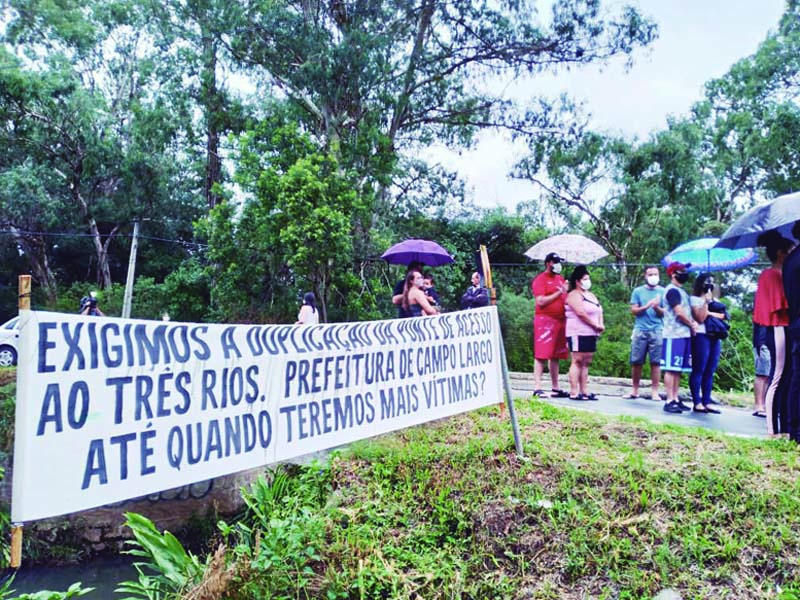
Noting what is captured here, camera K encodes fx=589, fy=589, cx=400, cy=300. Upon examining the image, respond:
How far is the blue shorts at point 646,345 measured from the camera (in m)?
6.93

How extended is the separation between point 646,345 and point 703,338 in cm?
83

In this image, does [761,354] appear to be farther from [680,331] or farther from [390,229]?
[390,229]

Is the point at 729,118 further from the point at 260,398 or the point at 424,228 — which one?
the point at 260,398

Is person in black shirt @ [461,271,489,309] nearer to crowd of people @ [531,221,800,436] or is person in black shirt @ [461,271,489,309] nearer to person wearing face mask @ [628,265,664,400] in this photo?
crowd of people @ [531,221,800,436]

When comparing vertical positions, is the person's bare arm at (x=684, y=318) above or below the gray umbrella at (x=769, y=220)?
below

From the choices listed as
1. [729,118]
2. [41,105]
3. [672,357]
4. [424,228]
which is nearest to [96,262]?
[41,105]

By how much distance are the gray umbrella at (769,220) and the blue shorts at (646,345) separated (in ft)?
6.65

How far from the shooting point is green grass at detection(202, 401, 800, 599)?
319 centimetres

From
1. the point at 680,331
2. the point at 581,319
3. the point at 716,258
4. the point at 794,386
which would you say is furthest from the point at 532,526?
the point at 716,258

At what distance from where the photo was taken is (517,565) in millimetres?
3346

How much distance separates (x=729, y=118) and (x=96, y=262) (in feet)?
82.3

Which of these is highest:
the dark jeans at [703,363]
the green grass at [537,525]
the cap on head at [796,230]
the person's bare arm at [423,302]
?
the cap on head at [796,230]

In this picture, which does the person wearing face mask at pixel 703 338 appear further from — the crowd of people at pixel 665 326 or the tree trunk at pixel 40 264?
the tree trunk at pixel 40 264

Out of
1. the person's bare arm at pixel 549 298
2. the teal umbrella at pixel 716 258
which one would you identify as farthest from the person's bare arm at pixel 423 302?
the teal umbrella at pixel 716 258
